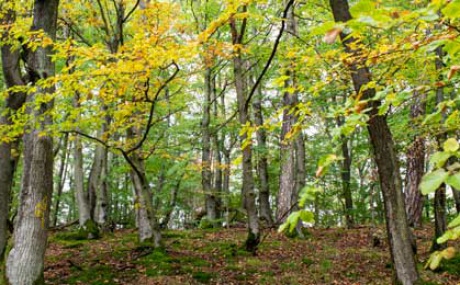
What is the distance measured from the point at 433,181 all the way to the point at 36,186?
6.59m

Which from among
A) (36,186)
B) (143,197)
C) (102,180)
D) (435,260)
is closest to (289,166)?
(143,197)

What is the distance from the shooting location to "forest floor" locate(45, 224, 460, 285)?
7.39 meters

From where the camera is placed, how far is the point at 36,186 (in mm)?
6457

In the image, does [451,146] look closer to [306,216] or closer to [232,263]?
Result: [306,216]

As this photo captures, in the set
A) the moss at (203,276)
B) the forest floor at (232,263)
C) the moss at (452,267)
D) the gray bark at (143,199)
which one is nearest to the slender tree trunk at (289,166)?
the forest floor at (232,263)

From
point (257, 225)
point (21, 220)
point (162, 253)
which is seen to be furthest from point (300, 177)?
point (21, 220)

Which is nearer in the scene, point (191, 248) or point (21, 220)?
point (21, 220)

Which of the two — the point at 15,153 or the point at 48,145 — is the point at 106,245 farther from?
the point at 48,145

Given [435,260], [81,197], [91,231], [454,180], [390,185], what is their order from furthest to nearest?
1. [81,197]
2. [91,231]
3. [390,185]
4. [435,260]
5. [454,180]

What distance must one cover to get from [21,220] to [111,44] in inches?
198

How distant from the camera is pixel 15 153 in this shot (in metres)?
9.91

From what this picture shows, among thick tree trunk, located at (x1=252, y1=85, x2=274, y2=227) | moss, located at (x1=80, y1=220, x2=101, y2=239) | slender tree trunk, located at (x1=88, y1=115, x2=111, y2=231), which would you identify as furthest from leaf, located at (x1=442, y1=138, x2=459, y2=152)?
moss, located at (x1=80, y1=220, x2=101, y2=239)

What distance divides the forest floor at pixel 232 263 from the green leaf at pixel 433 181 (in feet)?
21.1

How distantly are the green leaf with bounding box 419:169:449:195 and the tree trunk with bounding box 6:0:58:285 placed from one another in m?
6.13
